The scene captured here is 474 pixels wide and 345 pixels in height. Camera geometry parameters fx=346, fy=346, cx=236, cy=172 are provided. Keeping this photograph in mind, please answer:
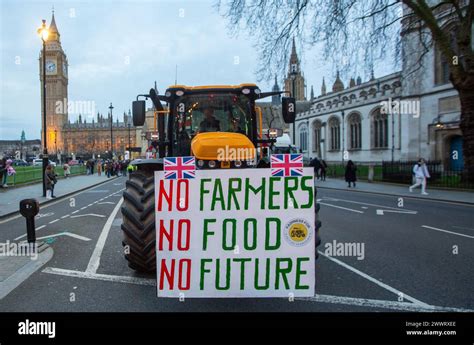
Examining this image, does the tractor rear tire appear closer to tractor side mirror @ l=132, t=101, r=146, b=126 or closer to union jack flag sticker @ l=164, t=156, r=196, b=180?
union jack flag sticker @ l=164, t=156, r=196, b=180

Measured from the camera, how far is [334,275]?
16.9 feet

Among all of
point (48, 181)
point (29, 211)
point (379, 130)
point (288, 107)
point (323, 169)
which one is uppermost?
point (379, 130)

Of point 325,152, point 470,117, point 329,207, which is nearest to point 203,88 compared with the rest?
point 329,207

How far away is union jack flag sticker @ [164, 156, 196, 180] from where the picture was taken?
12.1 feet

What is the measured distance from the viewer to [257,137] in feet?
21.0

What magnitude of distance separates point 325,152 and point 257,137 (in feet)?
183

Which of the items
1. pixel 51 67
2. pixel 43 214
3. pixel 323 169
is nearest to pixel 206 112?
pixel 43 214

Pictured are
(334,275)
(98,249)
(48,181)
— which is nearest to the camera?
(334,275)

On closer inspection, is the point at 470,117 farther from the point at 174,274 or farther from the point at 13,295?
the point at 13,295
